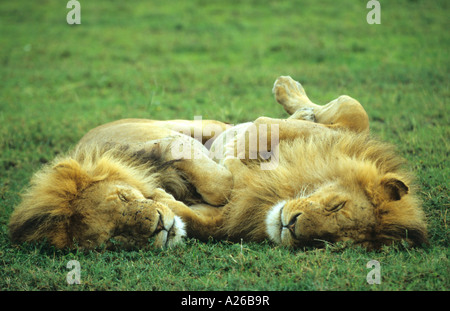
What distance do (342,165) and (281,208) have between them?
0.52m

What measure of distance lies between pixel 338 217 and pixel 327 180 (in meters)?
0.43

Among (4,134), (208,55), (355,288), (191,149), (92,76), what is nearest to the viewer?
(355,288)

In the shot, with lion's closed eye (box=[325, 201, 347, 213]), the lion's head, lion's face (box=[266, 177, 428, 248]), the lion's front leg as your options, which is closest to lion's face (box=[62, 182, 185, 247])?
the lion's head

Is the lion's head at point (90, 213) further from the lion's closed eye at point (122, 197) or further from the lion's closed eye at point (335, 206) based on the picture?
the lion's closed eye at point (335, 206)

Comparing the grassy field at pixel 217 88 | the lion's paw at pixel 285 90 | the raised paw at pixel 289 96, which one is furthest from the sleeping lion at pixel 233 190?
the lion's paw at pixel 285 90

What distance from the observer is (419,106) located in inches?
257

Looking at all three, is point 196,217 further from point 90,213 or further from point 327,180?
point 327,180

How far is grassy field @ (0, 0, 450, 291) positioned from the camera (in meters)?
2.93

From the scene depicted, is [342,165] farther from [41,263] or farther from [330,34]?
[330,34]

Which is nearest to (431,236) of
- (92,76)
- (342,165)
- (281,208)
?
(342,165)

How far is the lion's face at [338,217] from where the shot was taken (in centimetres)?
300

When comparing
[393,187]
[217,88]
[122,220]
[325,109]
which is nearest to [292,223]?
[393,187]

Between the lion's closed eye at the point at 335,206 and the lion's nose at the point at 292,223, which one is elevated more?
the lion's closed eye at the point at 335,206

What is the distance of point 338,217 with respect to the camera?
3.01 metres
